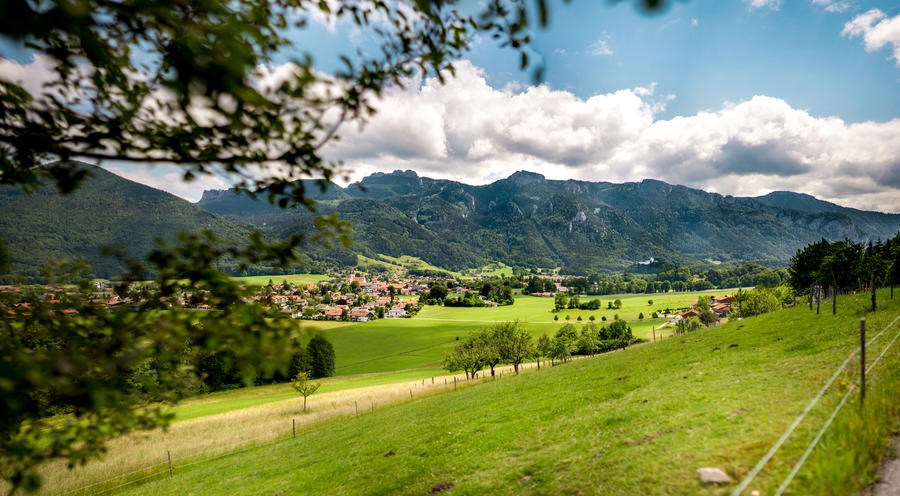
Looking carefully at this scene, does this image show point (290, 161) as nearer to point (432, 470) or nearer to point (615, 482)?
point (615, 482)

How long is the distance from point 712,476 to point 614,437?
13.1 ft

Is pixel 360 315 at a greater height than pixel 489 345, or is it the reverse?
pixel 489 345

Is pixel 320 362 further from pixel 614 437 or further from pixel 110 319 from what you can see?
pixel 110 319

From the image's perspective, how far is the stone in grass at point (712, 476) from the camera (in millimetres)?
5793

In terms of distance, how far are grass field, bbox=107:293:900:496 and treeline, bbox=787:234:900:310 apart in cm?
1200

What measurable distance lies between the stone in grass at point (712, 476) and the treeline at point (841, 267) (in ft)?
106

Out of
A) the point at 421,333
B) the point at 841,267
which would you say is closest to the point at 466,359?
the point at 841,267

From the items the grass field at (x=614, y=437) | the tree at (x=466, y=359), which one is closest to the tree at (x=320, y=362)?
the tree at (x=466, y=359)

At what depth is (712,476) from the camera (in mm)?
5891

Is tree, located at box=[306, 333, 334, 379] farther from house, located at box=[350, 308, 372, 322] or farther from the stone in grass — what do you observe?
the stone in grass

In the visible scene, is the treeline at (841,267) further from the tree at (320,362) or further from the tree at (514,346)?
the tree at (320,362)

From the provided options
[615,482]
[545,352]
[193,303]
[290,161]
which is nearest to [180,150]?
[290,161]

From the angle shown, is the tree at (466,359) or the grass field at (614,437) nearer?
the grass field at (614,437)

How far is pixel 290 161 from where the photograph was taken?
3656 mm
